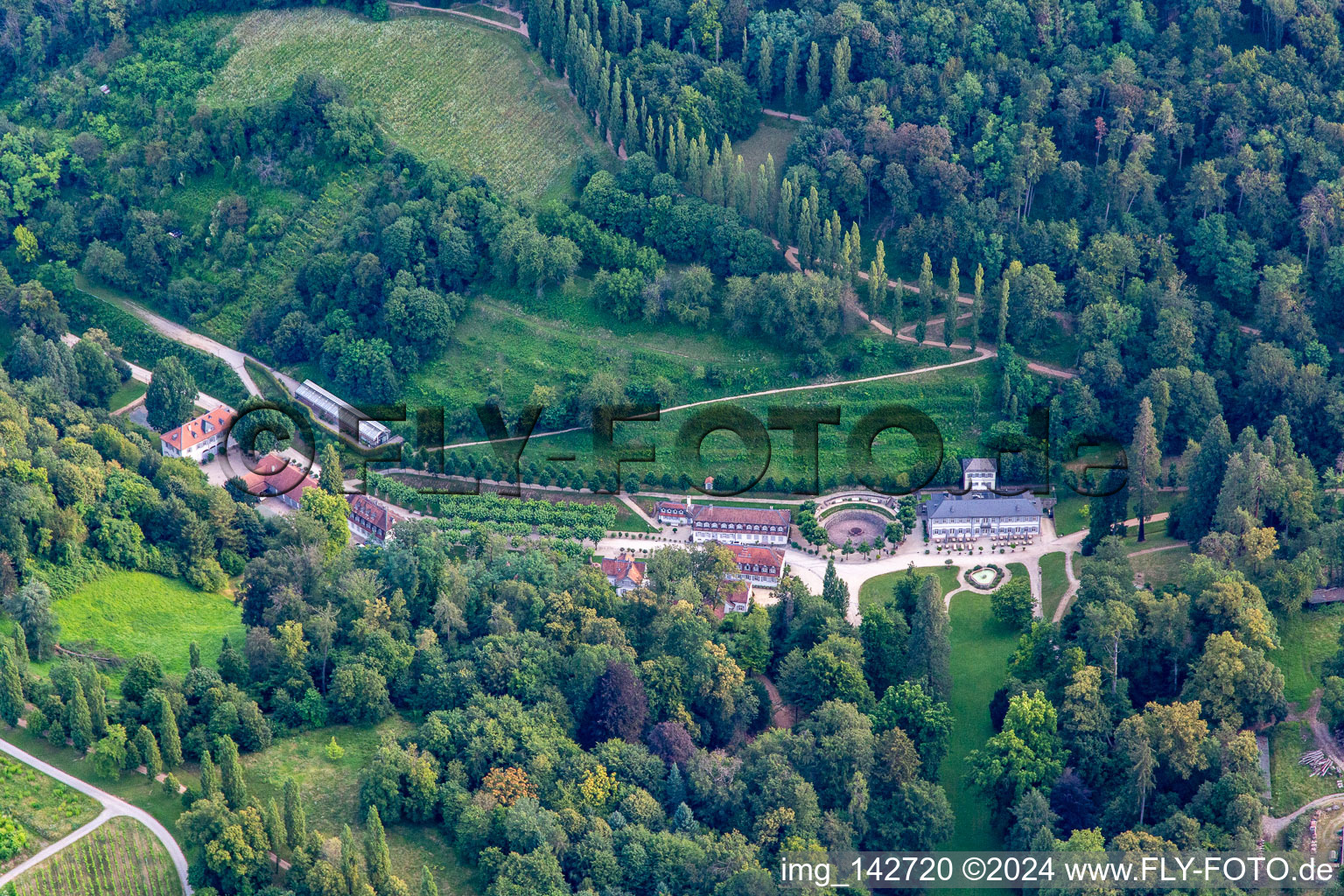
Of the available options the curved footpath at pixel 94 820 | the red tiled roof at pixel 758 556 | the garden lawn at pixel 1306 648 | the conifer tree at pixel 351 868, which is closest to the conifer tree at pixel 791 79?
Answer: the red tiled roof at pixel 758 556

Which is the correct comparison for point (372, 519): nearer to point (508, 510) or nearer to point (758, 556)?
point (508, 510)

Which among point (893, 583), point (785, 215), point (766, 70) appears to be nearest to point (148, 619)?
point (893, 583)

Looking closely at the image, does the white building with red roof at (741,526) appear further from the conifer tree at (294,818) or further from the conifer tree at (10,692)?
the conifer tree at (10,692)

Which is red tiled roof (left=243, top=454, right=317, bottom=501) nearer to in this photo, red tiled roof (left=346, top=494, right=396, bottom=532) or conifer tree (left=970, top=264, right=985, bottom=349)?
red tiled roof (left=346, top=494, right=396, bottom=532)

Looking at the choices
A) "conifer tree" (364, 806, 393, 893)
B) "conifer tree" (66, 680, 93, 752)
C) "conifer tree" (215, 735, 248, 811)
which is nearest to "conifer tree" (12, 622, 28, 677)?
"conifer tree" (66, 680, 93, 752)

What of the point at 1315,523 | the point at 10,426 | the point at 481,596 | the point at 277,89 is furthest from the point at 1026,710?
the point at 277,89

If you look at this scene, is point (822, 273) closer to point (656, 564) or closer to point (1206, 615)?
point (656, 564)
